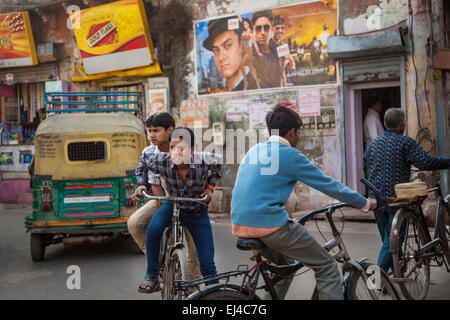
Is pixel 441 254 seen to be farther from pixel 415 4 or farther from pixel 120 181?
pixel 415 4

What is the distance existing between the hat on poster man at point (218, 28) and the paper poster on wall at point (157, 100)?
1877mm

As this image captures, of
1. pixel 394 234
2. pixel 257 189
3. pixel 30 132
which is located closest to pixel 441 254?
pixel 394 234

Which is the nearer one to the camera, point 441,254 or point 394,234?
point 394,234

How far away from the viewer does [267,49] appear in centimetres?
1241

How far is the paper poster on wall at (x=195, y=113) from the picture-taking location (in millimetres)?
13562

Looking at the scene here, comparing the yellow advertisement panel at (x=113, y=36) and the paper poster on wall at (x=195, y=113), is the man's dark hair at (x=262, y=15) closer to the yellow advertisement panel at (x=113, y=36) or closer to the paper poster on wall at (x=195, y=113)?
the paper poster on wall at (x=195, y=113)

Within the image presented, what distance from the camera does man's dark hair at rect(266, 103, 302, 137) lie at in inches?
135

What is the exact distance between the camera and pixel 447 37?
1078cm

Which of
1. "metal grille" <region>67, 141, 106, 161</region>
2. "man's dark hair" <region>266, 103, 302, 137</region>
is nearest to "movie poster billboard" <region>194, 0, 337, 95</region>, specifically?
"metal grille" <region>67, 141, 106, 161</region>

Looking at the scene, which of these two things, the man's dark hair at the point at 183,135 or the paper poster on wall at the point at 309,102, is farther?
the paper poster on wall at the point at 309,102

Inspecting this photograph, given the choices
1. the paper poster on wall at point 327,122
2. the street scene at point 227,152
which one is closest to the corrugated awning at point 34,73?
the street scene at point 227,152

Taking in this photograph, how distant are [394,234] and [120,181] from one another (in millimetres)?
4617

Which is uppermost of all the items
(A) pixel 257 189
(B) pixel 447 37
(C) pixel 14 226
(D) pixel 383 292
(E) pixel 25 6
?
(E) pixel 25 6
